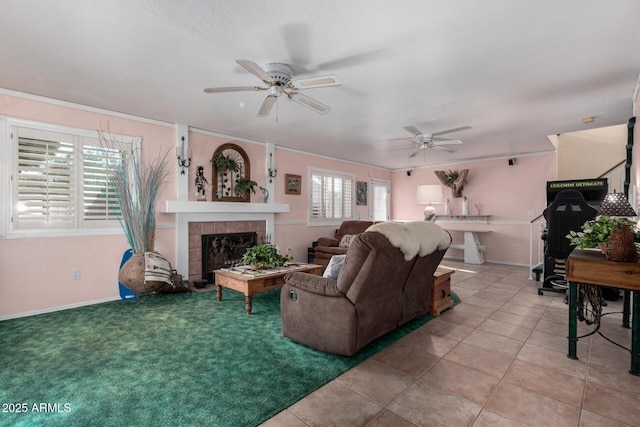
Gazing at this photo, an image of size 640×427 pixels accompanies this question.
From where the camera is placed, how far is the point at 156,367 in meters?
2.22

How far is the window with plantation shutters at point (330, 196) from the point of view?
654 cm

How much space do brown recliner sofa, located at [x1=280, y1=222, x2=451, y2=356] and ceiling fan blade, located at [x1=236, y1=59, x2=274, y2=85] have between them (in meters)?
1.43

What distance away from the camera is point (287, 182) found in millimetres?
6000

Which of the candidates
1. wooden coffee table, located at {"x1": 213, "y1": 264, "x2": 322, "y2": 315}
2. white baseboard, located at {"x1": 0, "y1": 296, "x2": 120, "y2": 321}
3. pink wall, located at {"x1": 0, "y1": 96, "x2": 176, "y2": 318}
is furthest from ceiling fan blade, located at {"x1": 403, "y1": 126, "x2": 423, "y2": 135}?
white baseboard, located at {"x1": 0, "y1": 296, "x2": 120, "y2": 321}

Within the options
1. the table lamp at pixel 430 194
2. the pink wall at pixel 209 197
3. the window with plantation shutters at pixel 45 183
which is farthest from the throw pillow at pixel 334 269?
the table lamp at pixel 430 194

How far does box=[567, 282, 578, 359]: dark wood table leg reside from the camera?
232 cm

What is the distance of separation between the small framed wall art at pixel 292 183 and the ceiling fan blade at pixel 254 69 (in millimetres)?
3411

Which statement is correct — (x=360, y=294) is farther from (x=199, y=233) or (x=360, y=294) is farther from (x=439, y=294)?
(x=199, y=233)

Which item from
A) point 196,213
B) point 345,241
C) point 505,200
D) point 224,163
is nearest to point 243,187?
point 224,163

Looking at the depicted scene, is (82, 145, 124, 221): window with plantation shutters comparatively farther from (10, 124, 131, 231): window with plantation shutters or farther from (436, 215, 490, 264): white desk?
(436, 215, 490, 264): white desk

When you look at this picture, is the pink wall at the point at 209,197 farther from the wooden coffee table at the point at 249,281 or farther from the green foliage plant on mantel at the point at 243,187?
the wooden coffee table at the point at 249,281

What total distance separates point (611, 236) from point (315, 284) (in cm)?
211

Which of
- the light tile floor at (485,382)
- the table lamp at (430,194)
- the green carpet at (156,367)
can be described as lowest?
the light tile floor at (485,382)

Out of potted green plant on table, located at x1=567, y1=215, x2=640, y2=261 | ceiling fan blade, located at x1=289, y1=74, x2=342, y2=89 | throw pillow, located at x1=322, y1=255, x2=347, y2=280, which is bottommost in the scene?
throw pillow, located at x1=322, y1=255, x2=347, y2=280
